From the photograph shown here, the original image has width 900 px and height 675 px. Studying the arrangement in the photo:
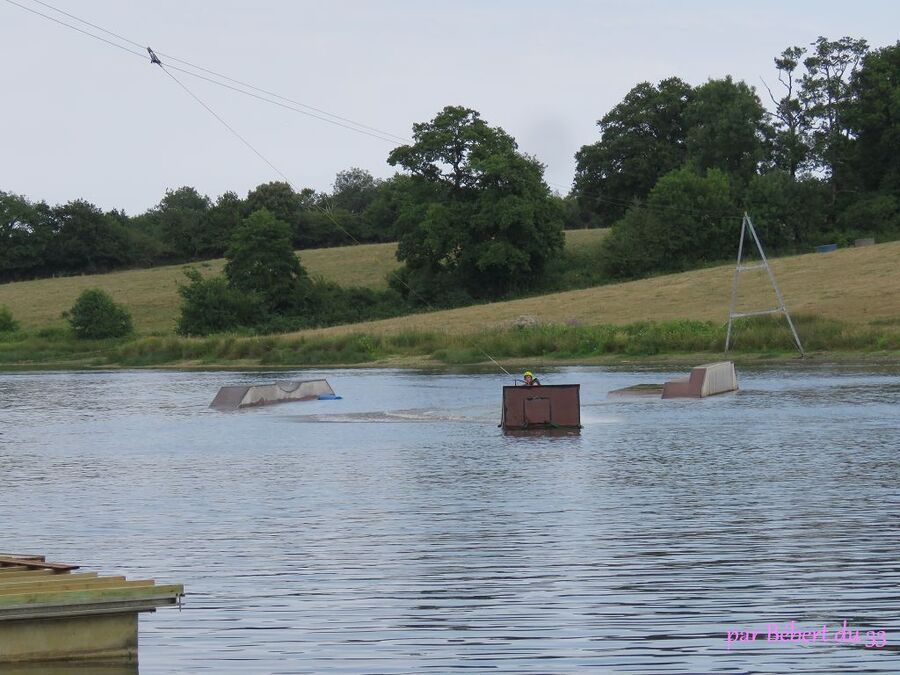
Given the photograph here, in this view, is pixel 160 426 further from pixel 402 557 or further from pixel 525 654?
pixel 525 654

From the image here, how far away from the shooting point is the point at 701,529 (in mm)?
20109

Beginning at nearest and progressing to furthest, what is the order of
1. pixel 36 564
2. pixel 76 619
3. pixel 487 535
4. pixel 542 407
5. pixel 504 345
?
1. pixel 76 619
2. pixel 36 564
3. pixel 487 535
4. pixel 542 407
5. pixel 504 345

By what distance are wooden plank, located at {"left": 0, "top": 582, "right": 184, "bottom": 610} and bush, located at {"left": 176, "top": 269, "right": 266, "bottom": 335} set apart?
10025cm

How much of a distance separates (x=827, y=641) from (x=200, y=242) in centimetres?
15824

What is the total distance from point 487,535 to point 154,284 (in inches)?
4992

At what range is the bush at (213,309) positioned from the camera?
112 m

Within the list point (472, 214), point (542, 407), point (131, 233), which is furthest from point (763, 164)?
point (542, 407)

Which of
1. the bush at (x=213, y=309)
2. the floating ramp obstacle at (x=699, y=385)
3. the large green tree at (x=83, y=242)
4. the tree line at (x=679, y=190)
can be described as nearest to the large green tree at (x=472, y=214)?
the tree line at (x=679, y=190)

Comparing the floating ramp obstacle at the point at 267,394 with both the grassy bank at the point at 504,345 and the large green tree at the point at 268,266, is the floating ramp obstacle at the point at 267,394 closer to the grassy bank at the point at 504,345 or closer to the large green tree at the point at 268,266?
the grassy bank at the point at 504,345

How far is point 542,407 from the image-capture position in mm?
38938

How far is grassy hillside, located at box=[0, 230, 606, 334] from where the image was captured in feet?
414

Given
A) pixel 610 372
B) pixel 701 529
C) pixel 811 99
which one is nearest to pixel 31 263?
pixel 811 99

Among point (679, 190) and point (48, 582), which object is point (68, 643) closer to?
point (48, 582)

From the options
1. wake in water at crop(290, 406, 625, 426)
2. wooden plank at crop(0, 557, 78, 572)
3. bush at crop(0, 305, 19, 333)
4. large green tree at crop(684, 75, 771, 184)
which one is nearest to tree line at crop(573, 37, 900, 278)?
large green tree at crop(684, 75, 771, 184)
